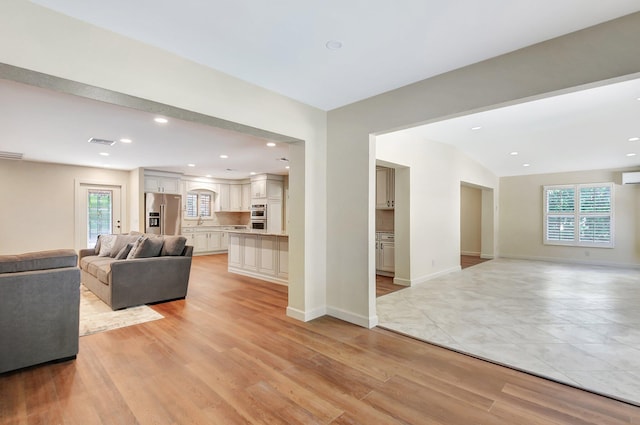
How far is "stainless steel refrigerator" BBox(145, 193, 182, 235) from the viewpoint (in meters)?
7.89

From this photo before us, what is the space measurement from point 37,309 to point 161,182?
21.3ft

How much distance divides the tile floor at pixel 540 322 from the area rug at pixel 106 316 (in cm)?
298

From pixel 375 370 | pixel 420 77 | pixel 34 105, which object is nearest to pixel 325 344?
pixel 375 370

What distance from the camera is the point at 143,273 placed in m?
4.17

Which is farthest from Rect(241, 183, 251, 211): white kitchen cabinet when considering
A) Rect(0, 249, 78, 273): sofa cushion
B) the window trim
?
Rect(0, 249, 78, 273): sofa cushion

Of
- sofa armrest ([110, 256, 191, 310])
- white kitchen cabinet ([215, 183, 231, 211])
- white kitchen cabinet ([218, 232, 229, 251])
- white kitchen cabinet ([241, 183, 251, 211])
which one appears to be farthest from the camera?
white kitchen cabinet ([241, 183, 251, 211])

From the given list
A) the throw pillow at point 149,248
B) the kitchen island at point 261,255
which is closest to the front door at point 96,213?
the kitchen island at point 261,255

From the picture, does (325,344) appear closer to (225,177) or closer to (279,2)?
(279,2)

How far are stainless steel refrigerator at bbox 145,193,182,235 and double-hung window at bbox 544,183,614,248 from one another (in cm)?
1056

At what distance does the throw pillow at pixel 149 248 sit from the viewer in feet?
14.1

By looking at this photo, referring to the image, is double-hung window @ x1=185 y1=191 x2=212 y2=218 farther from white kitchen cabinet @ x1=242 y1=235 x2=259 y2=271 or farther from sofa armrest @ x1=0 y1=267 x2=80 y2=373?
sofa armrest @ x1=0 y1=267 x2=80 y2=373

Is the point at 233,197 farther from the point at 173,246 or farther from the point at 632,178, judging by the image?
the point at 632,178

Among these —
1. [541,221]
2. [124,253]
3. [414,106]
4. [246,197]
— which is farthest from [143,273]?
[541,221]

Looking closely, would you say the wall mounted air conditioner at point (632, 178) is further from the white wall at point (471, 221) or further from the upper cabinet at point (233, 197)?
the upper cabinet at point (233, 197)
